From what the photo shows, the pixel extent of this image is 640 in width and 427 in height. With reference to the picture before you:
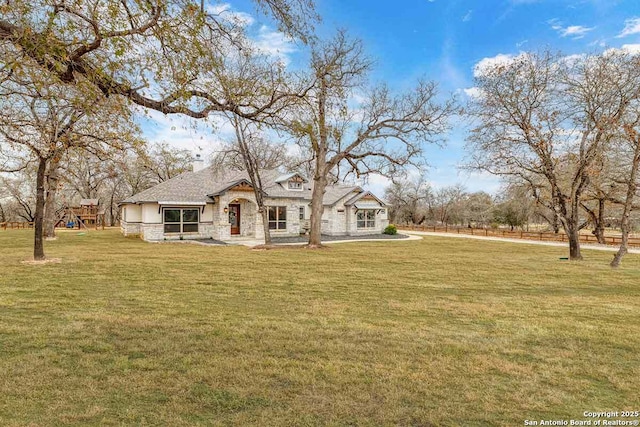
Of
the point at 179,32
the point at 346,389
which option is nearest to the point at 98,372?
the point at 346,389

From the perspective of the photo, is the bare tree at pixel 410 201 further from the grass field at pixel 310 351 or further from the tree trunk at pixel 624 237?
the grass field at pixel 310 351

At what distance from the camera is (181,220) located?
22.8m

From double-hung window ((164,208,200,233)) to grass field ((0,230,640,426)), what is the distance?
41.9ft

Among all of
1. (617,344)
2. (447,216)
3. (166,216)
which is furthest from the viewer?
(447,216)

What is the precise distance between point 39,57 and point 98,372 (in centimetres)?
343

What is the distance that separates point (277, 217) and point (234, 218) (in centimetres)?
301

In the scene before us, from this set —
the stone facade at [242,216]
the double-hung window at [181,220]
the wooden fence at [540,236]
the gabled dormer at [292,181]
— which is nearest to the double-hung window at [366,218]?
the stone facade at [242,216]

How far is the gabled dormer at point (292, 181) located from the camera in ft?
86.2

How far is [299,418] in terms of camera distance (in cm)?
314

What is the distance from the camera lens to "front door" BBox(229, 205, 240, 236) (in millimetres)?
24500

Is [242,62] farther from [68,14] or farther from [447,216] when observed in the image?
[447,216]

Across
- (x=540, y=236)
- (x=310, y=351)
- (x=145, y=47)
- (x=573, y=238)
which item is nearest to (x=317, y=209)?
(x=573, y=238)

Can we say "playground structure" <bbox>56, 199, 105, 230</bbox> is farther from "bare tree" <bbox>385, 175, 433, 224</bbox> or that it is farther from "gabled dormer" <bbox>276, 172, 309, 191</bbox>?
"bare tree" <bbox>385, 175, 433, 224</bbox>

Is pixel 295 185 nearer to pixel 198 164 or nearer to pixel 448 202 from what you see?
pixel 198 164
